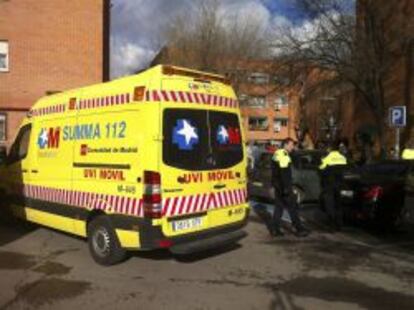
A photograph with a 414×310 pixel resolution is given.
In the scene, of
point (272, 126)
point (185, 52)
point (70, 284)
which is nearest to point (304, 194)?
point (70, 284)

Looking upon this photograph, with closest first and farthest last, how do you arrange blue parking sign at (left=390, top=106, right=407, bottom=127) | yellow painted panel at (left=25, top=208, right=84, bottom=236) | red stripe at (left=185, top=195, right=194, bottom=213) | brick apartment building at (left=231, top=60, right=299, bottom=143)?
1. red stripe at (left=185, top=195, right=194, bottom=213)
2. yellow painted panel at (left=25, top=208, right=84, bottom=236)
3. blue parking sign at (left=390, top=106, right=407, bottom=127)
4. brick apartment building at (left=231, top=60, right=299, bottom=143)

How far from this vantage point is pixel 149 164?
27.0ft

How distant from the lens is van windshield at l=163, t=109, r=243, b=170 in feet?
27.7

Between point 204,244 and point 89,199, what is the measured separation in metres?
1.81

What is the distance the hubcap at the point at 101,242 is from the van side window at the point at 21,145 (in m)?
2.88

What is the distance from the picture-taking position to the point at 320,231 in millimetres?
12422

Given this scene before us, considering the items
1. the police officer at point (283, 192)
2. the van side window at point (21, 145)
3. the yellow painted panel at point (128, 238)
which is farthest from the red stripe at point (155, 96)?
the police officer at point (283, 192)

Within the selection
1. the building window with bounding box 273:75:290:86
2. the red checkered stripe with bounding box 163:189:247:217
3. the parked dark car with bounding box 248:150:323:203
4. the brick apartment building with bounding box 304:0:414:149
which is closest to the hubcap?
the red checkered stripe with bounding box 163:189:247:217

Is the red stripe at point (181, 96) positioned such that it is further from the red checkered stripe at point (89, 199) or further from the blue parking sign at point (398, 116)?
Answer: the blue parking sign at point (398, 116)

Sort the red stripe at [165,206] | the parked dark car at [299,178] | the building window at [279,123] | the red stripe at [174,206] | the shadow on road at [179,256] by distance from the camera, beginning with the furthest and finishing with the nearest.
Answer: the building window at [279,123] → the parked dark car at [299,178] → the shadow on road at [179,256] → the red stripe at [174,206] → the red stripe at [165,206]

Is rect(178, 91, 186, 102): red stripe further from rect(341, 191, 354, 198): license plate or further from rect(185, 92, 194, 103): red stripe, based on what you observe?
rect(341, 191, 354, 198): license plate

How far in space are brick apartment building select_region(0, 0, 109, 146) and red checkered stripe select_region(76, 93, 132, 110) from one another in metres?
16.3

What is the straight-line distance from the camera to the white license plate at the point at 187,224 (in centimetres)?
847

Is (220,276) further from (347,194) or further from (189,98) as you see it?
(347,194)
